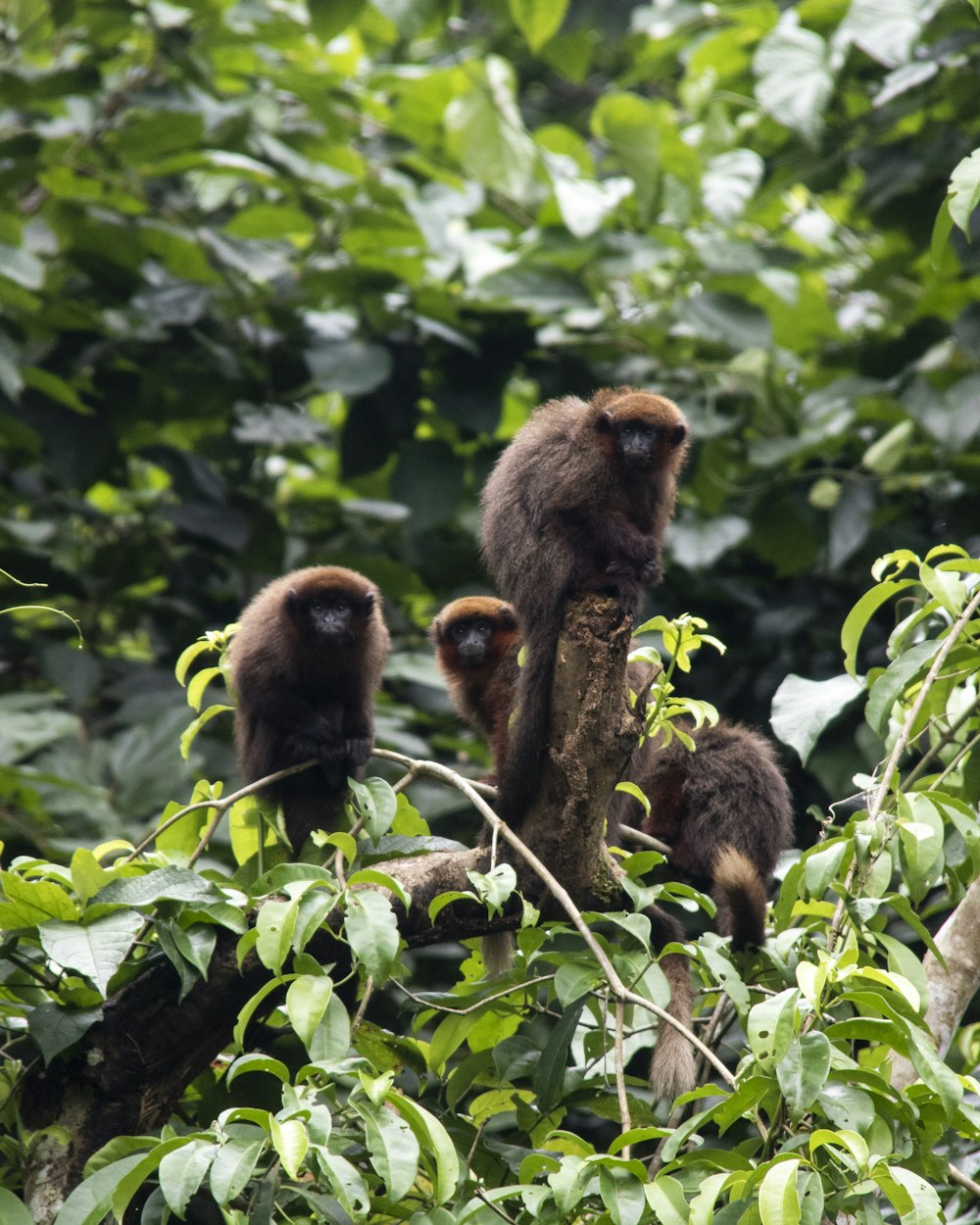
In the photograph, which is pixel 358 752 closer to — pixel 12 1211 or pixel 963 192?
pixel 12 1211

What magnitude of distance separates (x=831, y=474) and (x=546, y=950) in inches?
128

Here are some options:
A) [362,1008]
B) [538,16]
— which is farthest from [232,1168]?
[538,16]

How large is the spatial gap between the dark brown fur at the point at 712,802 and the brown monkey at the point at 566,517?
0.53 meters

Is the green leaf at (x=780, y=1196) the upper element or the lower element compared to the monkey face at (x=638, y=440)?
lower

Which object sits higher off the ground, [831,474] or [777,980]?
[777,980]

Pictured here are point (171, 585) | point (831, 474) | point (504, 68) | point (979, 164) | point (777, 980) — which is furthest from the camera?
point (504, 68)

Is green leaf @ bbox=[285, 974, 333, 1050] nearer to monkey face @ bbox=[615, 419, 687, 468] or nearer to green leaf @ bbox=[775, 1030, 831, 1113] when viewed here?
green leaf @ bbox=[775, 1030, 831, 1113]

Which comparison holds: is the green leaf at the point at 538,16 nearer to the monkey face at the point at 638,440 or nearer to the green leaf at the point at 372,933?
the monkey face at the point at 638,440

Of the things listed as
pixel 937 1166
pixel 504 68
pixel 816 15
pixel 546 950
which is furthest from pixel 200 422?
pixel 937 1166

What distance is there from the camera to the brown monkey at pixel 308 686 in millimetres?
3674

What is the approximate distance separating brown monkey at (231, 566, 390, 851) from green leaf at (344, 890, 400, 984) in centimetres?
120

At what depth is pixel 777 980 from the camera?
3031 mm

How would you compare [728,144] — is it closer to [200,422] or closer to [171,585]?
[200,422]

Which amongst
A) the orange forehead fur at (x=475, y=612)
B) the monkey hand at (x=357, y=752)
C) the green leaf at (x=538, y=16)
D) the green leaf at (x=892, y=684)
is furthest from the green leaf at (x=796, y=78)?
the green leaf at (x=892, y=684)
